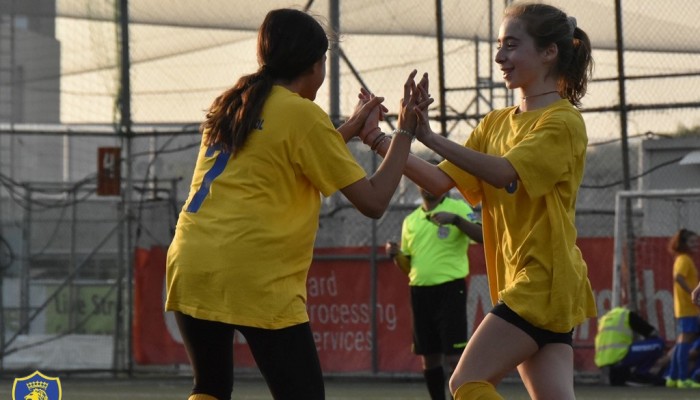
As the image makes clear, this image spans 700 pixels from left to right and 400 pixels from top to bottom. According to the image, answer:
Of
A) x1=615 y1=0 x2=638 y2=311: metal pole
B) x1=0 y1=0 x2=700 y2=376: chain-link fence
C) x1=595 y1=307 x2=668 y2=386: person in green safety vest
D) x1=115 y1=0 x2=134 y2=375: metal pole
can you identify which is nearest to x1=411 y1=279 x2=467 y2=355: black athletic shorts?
x1=595 y1=307 x2=668 y2=386: person in green safety vest

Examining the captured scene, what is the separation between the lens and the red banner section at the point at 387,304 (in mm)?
13352

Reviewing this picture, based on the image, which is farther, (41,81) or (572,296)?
(41,81)

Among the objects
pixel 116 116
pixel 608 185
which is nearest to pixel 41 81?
pixel 116 116

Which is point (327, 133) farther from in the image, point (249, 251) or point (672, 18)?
point (672, 18)

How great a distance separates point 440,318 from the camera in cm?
1020

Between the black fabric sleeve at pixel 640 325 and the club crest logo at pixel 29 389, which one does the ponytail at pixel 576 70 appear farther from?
the black fabric sleeve at pixel 640 325

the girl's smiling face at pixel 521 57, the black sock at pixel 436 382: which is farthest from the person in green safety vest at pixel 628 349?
the girl's smiling face at pixel 521 57

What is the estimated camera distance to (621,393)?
1212 cm

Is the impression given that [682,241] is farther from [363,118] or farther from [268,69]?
[268,69]

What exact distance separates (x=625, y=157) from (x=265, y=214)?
9.52 metres

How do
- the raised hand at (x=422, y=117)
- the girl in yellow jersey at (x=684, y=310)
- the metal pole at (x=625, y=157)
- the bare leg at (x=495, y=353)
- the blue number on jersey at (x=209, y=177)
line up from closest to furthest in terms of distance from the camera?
the blue number on jersey at (x=209, y=177) < the bare leg at (x=495, y=353) < the raised hand at (x=422, y=117) < the girl in yellow jersey at (x=684, y=310) < the metal pole at (x=625, y=157)

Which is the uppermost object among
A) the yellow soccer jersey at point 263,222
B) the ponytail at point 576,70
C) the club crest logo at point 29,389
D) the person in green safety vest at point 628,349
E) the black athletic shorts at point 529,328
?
the ponytail at point 576,70

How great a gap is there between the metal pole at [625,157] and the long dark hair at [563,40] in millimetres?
8458

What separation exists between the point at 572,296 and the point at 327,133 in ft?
3.42
